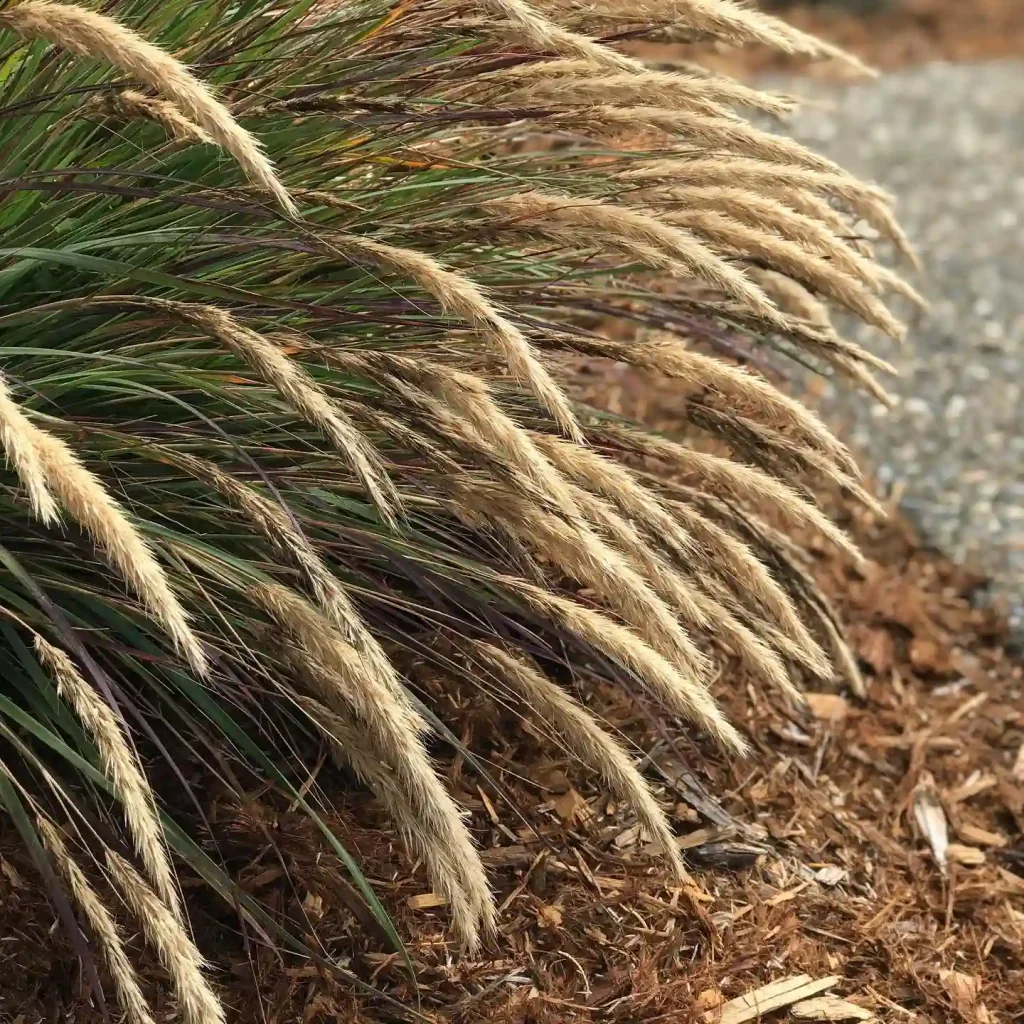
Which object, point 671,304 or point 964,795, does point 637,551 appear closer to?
point 671,304

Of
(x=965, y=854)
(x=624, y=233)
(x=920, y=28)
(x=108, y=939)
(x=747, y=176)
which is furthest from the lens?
(x=920, y=28)

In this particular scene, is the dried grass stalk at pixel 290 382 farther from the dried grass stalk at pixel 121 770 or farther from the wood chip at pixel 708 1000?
the wood chip at pixel 708 1000

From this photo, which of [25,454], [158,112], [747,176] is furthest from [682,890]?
[158,112]

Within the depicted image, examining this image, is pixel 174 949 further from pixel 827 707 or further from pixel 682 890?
pixel 827 707

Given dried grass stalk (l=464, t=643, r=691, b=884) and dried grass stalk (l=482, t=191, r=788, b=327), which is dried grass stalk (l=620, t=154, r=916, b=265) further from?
dried grass stalk (l=464, t=643, r=691, b=884)

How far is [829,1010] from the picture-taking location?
201 cm

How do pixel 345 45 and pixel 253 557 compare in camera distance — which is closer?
pixel 253 557

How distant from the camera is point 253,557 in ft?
6.69

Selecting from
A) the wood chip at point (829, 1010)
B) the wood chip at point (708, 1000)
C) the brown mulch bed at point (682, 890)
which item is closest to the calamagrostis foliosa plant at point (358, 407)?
the brown mulch bed at point (682, 890)

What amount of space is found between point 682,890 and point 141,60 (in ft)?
5.32

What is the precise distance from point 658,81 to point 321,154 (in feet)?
2.11


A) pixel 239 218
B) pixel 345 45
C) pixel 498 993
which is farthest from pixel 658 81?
pixel 498 993

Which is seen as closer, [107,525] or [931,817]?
[107,525]

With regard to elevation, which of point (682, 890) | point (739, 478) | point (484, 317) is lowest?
point (682, 890)
